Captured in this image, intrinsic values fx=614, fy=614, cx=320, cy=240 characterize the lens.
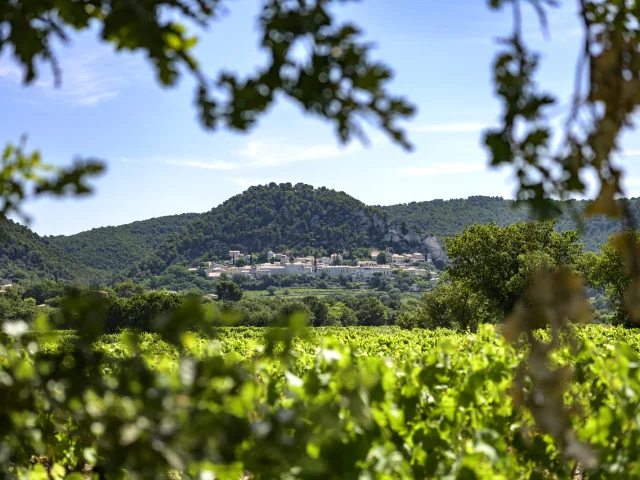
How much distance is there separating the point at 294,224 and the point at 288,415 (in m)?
182

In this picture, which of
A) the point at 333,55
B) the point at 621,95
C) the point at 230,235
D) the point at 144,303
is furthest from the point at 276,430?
the point at 230,235

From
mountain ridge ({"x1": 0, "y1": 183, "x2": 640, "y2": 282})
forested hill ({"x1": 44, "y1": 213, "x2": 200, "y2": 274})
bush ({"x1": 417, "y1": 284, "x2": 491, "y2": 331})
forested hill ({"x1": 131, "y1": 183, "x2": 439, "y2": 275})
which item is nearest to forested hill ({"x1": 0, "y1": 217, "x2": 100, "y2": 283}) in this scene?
forested hill ({"x1": 44, "y1": 213, "x2": 200, "y2": 274})

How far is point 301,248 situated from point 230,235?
21.3 metres

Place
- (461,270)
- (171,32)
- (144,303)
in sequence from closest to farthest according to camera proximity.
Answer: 1. (171,32)
2. (461,270)
3. (144,303)

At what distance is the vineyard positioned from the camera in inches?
55.7

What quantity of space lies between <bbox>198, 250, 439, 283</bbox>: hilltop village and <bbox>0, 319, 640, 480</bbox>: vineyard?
15784 cm

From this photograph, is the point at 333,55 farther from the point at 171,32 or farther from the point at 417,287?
the point at 417,287

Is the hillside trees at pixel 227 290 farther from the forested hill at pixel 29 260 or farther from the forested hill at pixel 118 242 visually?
the forested hill at pixel 118 242

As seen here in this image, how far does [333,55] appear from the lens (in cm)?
172

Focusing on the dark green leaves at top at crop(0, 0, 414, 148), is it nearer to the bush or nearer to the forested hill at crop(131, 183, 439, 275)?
the bush

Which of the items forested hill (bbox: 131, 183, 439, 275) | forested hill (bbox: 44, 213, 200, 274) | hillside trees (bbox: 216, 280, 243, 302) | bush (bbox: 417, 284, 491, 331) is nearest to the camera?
bush (bbox: 417, 284, 491, 331)

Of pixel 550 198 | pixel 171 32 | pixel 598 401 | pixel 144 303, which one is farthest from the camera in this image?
pixel 144 303

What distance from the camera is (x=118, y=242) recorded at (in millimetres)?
154250

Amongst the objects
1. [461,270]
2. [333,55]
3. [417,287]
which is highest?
[333,55]
